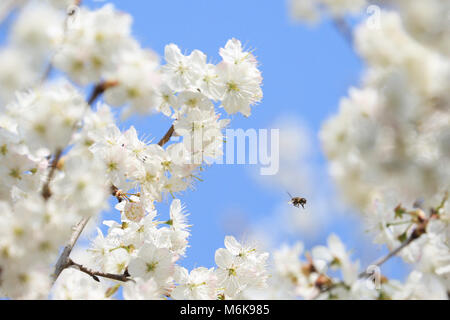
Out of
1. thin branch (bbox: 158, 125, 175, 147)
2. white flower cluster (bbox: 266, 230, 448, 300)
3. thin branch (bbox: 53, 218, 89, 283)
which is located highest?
thin branch (bbox: 158, 125, 175, 147)

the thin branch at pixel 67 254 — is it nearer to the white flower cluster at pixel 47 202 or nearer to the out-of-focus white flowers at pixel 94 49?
the white flower cluster at pixel 47 202

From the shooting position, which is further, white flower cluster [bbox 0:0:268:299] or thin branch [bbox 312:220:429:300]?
thin branch [bbox 312:220:429:300]

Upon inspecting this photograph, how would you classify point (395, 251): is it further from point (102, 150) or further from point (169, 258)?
point (102, 150)

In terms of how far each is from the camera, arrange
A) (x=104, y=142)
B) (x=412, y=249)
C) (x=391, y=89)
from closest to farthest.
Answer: (x=391, y=89) < (x=412, y=249) < (x=104, y=142)

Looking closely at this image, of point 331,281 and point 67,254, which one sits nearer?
point 331,281

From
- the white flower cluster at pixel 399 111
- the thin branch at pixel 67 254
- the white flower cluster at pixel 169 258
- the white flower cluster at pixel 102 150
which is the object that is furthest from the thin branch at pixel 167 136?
the white flower cluster at pixel 399 111

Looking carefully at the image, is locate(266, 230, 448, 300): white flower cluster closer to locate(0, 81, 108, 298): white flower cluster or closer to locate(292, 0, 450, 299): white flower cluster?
locate(292, 0, 450, 299): white flower cluster


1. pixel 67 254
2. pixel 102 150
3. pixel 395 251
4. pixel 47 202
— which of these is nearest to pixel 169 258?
pixel 67 254

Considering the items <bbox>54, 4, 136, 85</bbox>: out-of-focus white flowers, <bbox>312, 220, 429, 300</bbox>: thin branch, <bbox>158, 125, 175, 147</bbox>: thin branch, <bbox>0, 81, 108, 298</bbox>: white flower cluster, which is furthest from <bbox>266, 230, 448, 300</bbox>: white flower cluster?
<bbox>158, 125, 175, 147</bbox>: thin branch

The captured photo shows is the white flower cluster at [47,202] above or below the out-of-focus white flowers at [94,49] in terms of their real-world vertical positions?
below
